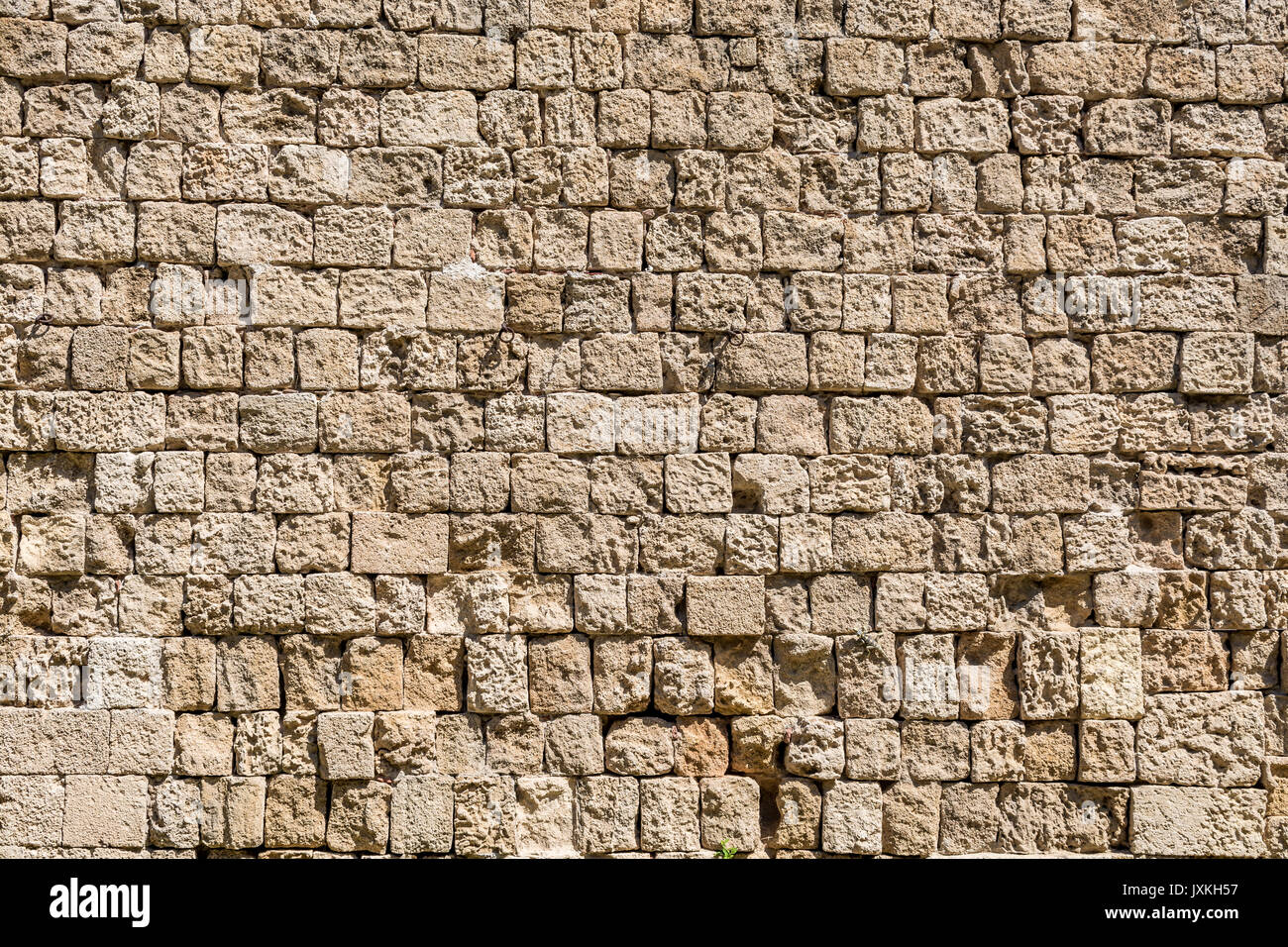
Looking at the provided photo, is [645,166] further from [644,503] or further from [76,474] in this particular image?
[76,474]

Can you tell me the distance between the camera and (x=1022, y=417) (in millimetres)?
4625

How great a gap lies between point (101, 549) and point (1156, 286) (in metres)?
4.78

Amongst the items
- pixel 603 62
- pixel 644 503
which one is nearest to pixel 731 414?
pixel 644 503

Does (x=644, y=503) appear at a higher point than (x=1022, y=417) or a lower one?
lower

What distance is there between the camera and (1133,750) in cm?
459

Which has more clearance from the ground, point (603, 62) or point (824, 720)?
point (603, 62)

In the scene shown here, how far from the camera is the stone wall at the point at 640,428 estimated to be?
4.47m

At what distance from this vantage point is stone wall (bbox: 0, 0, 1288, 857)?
4.47 m

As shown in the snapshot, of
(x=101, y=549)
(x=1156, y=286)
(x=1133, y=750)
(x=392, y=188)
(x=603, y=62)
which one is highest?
(x=603, y=62)

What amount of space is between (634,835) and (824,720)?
96 cm

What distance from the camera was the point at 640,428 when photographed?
456 centimetres

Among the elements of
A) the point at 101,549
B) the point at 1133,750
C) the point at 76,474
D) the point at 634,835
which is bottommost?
the point at 634,835

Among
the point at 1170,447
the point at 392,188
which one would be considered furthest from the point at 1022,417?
the point at 392,188

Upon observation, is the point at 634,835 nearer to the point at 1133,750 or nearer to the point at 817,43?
the point at 1133,750
